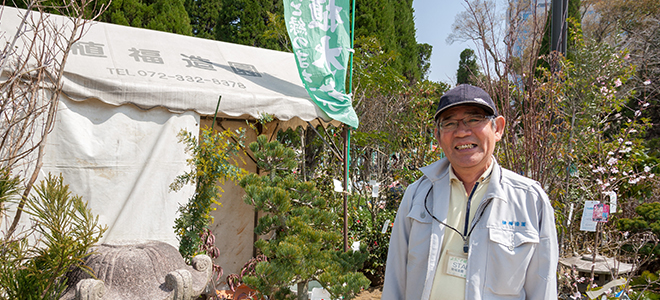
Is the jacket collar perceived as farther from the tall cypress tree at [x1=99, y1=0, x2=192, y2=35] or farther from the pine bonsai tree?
the tall cypress tree at [x1=99, y1=0, x2=192, y2=35]

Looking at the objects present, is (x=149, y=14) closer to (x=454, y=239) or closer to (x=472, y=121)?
(x=472, y=121)

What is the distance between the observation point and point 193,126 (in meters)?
3.68

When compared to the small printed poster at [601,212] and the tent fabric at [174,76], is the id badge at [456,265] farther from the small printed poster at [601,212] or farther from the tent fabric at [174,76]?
the tent fabric at [174,76]

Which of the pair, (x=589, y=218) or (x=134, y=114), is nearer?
(x=589, y=218)

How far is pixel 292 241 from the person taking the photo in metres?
2.81

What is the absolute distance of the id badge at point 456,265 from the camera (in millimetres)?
1453

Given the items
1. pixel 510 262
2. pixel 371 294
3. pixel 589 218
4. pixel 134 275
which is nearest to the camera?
pixel 510 262

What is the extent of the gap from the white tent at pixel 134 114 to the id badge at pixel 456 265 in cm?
267

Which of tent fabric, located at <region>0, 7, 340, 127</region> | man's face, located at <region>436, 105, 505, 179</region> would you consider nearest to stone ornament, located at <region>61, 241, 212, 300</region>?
tent fabric, located at <region>0, 7, 340, 127</region>

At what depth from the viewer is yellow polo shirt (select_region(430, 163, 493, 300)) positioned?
57.6 inches

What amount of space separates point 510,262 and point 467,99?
579 millimetres

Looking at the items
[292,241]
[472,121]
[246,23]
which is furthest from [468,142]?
[246,23]

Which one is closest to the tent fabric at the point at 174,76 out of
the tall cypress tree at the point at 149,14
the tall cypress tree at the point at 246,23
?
the tall cypress tree at the point at 149,14

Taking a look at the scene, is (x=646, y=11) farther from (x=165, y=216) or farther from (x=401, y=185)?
(x=165, y=216)
